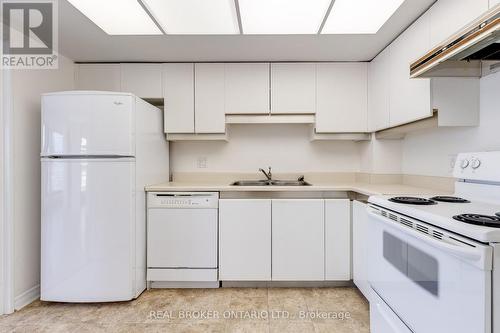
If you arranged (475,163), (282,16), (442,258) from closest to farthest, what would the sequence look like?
(442,258), (475,163), (282,16)

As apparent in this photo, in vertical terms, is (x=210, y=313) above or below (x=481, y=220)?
below

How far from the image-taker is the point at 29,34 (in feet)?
6.50

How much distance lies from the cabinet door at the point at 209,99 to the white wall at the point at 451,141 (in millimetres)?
1733

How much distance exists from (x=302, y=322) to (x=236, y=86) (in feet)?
6.70

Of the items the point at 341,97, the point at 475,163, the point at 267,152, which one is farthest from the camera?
the point at 267,152

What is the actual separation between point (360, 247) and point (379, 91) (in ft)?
4.42

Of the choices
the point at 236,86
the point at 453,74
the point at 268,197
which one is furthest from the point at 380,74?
the point at 268,197

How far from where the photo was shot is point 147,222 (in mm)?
2160

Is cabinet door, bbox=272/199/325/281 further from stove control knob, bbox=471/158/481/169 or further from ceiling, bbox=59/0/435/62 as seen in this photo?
ceiling, bbox=59/0/435/62

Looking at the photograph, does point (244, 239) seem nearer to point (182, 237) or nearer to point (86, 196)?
point (182, 237)

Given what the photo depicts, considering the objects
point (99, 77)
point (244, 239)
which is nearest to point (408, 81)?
point (244, 239)

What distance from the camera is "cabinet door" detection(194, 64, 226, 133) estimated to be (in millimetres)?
2457

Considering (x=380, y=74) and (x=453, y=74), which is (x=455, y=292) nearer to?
(x=453, y=74)

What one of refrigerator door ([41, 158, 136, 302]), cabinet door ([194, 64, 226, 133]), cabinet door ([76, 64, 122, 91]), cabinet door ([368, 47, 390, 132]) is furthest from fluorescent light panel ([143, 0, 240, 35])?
cabinet door ([368, 47, 390, 132])
